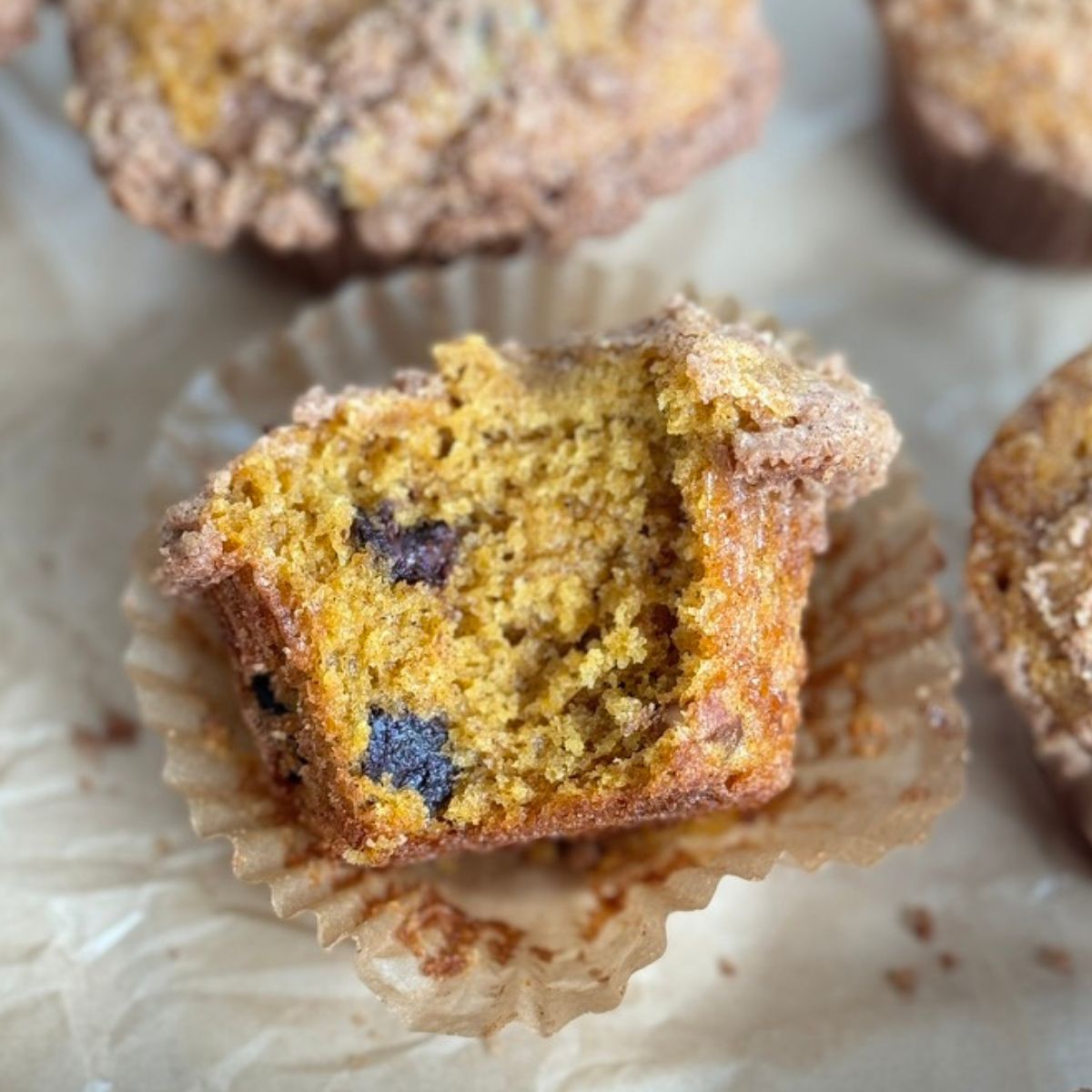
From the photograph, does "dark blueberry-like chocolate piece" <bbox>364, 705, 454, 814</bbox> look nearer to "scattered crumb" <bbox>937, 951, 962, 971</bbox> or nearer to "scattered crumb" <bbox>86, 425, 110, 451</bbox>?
"scattered crumb" <bbox>937, 951, 962, 971</bbox>

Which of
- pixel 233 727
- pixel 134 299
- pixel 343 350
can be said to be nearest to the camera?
pixel 233 727

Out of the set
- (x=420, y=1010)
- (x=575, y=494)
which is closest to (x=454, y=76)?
(x=575, y=494)

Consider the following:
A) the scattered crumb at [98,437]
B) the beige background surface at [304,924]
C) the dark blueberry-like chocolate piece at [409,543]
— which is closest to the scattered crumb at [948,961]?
the beige background surface at [304,924]

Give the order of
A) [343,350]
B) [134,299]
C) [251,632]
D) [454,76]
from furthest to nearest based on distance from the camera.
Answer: [134,299], [343,350], [454,76], [251,632]

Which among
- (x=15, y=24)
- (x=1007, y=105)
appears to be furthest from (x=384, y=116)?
(x=1007, y=105)

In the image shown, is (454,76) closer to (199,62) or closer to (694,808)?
(199,62)

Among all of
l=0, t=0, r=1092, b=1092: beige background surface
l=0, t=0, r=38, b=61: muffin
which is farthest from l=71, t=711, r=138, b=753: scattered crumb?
l=0, t=0, r=38, b=61: muffin

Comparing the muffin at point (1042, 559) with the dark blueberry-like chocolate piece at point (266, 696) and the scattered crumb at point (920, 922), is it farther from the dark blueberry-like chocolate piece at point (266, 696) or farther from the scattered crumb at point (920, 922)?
the dark blueberry-like chocolate piece at point (266, 696)
